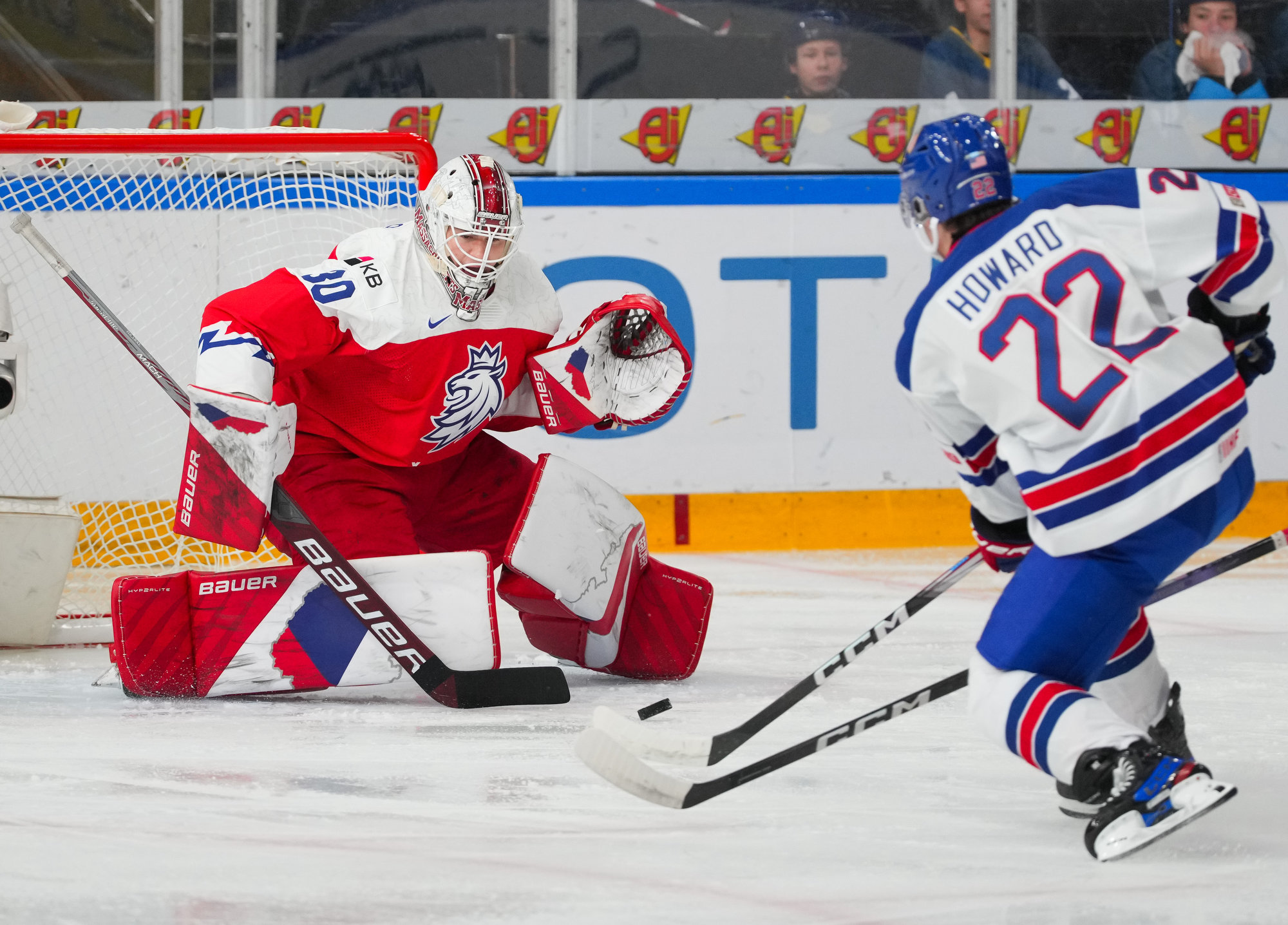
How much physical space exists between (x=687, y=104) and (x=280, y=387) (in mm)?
2290

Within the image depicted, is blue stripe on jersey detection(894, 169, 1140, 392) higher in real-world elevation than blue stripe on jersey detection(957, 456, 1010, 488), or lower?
higher

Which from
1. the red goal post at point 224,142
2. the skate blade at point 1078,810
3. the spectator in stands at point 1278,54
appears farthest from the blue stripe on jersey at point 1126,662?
the spectator in stands at point 1278,54

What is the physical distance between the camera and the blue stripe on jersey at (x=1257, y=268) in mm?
1516

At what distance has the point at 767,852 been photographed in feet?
4.76

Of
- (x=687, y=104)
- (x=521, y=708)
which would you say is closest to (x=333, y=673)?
(x=521, y=708)

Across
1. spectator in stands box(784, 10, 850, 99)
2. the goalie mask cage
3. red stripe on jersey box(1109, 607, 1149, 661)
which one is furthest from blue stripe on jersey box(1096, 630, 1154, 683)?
spectator in stands box(784, 10, 850, 99)

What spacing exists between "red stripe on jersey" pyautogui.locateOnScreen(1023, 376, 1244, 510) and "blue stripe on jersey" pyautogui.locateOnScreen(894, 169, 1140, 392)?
0.19m

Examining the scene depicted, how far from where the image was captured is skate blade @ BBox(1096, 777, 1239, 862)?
4.23 ft

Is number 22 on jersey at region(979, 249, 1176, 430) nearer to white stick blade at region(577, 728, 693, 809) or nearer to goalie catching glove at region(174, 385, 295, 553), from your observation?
white stick blade at region(577, 728, 693, 809)

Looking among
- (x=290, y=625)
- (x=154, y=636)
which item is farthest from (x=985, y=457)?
(x=154, y=636)

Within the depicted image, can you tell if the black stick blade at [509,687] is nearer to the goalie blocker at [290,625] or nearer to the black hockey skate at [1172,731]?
the goalie blocker at [290,625]

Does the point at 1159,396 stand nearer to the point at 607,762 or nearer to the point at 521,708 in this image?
the point at 607,762

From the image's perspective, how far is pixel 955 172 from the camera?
151 cm

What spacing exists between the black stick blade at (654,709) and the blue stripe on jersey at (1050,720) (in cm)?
75
